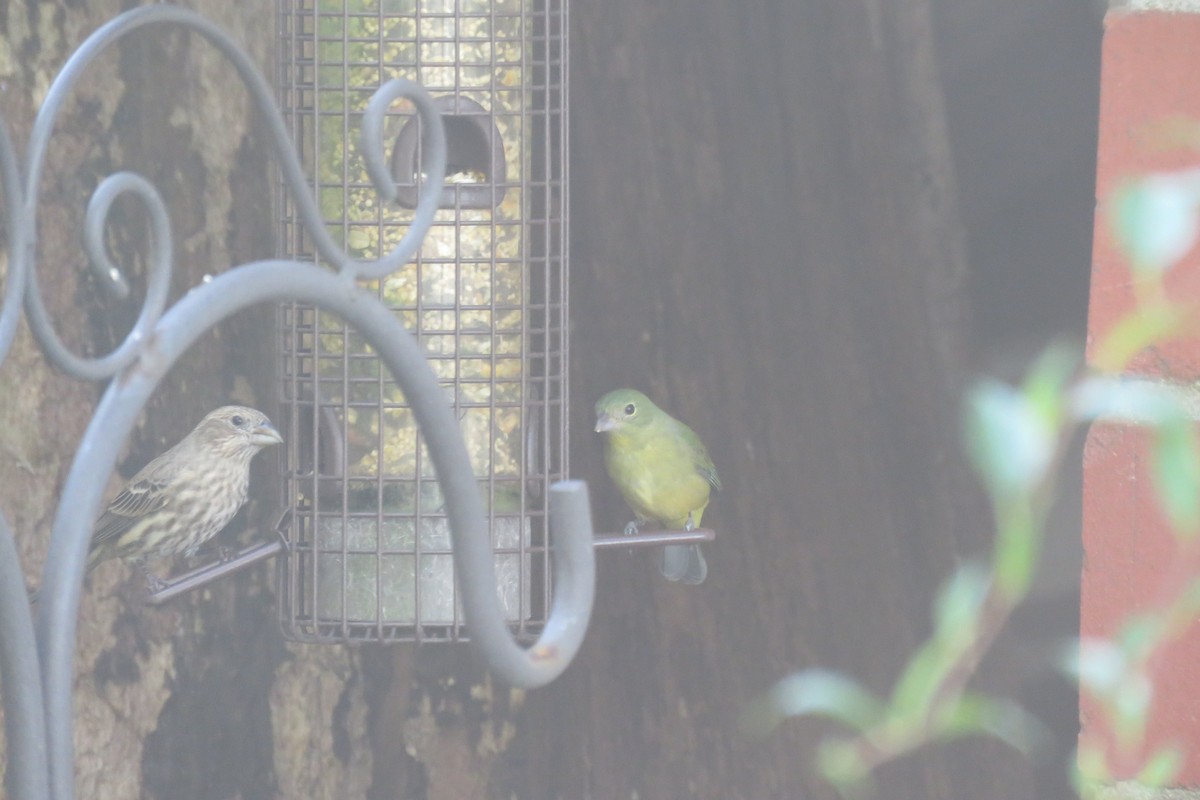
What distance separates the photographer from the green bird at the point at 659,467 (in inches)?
114

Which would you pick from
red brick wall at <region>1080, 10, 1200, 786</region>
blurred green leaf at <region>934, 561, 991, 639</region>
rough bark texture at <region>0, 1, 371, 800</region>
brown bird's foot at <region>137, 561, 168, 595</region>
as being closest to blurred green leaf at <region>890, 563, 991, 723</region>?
blurred green leaf at <region>934, 561, 991, 639</region>

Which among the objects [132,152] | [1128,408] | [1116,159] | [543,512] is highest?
[132,152]

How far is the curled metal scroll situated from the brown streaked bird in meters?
1.47

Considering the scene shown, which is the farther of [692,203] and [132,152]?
[692,203]

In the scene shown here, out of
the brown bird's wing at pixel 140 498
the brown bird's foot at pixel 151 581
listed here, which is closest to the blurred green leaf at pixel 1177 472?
the brown bird's foot at pixel 151 581

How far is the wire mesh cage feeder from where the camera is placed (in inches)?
100

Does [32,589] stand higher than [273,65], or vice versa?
[273,65]

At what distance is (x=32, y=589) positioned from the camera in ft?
7.45

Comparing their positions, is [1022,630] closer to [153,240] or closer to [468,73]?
[468,73]

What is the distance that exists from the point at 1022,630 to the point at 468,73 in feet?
4.41

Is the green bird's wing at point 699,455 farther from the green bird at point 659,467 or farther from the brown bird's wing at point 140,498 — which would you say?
the brown bird's wing at point 140,498

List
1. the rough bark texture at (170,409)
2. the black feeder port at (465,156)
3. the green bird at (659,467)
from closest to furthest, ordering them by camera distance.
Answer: the rough bark texture at (170,409) → the black feeder port at (465,156) → the green bird at (659,467)

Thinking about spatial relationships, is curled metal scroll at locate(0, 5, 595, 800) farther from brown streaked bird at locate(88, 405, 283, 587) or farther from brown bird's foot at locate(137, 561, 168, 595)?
brown streaked bird at locate(88, 405, 283, 587)

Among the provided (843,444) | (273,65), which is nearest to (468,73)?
(273,65)
